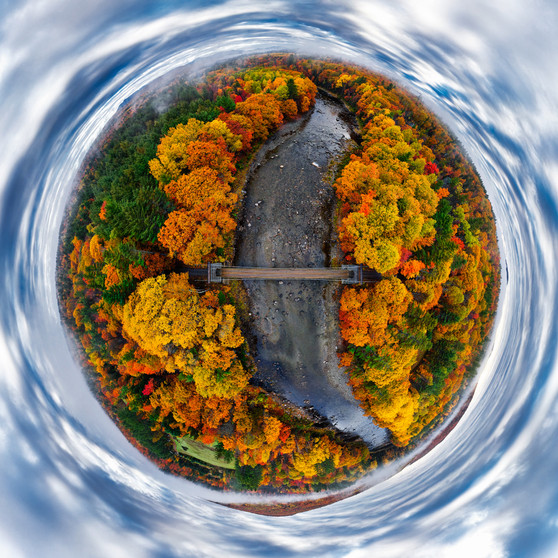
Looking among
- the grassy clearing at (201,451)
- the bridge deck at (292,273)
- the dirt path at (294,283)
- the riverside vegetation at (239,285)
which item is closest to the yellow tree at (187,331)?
the riverside vegetation at (239,285)

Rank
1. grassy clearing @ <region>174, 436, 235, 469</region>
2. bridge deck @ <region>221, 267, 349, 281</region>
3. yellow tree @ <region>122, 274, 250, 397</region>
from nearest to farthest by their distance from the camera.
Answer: yellow tree @ <region>122, 274, 250, 397</region> → bridge deck @ <region>221, 267, 349, 281</region> → grassy clearing @ <region>174, 436, 235, 469</region>

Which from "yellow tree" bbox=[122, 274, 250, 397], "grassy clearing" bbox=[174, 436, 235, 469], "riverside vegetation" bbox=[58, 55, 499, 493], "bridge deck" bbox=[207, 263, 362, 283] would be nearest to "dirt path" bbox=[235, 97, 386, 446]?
"bridge deck" bbox=[207, 263, 362, 283]

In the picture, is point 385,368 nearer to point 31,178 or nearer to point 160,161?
point 160,161

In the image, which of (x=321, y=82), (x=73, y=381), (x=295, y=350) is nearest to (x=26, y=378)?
(x=73, y=381)

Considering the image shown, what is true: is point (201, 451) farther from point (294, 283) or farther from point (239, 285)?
point (294, 283)

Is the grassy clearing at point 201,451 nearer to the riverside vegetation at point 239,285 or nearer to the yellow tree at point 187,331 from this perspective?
the riverside vegetation at point 239,285

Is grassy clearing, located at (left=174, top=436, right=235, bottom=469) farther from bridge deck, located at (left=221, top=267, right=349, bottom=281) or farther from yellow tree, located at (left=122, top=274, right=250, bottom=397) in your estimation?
bridge deck, located at (left=221, top=267, right=349, bottom=281)

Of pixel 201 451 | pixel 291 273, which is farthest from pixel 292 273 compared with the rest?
pixel 201 451
